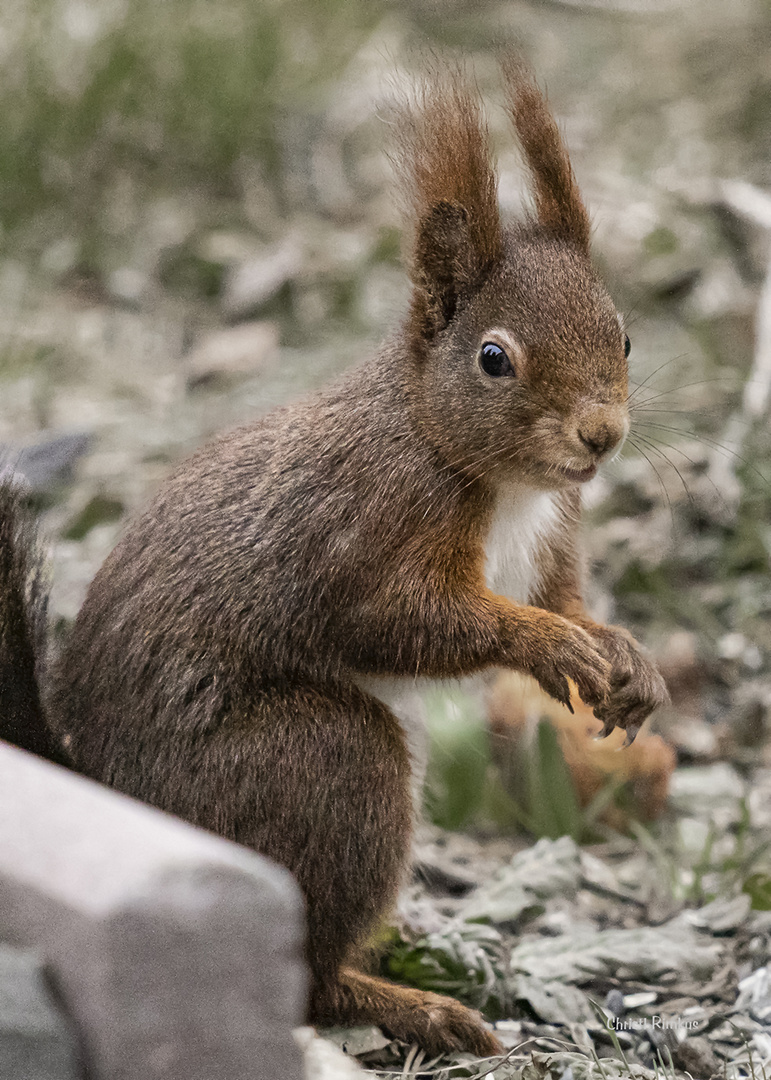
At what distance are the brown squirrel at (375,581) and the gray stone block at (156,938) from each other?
739mm

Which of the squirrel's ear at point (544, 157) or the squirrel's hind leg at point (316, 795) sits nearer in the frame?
the squirrel's hind leg at point (316, 795)

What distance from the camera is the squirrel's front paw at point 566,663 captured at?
2088 mm

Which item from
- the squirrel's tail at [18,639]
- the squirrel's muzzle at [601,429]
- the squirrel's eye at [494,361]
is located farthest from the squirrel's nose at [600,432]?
the squirrel's tail at [18,639]

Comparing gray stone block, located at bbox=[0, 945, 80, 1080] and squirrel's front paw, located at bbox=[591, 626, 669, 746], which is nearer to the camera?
gray stone block, located at bbox=[0, 945, 80, 1080]

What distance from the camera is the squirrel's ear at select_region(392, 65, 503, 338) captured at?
2.05m

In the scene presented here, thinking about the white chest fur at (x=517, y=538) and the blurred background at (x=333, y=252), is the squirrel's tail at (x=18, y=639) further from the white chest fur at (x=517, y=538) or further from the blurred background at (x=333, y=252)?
the blurred background at (x=333, y=252)

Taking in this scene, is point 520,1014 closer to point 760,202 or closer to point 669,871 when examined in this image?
point 669,871

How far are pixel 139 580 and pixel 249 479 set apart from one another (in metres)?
0.26

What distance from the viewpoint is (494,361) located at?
2.09 m

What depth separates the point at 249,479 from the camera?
224 centimetres

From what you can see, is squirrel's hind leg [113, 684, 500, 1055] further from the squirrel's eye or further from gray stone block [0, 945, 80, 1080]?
gray stone block [0, 945, 80, 1080]

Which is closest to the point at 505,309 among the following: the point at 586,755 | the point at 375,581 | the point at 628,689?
the point at 375,581

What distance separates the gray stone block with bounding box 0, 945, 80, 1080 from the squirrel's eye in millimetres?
1178

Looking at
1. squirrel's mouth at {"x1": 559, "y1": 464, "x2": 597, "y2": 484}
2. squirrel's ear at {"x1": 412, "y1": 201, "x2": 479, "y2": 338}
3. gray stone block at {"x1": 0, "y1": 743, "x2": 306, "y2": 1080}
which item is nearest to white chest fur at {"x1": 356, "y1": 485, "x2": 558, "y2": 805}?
squirrel's mouth at {"x1": 559, "y1": 464, "x2": 597, "y2": 484}
